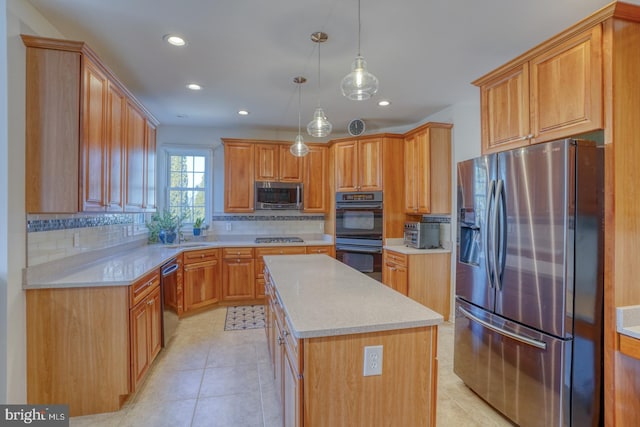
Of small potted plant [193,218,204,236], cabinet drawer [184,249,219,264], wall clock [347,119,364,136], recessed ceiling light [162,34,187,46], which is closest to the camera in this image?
recessed ceiling light [162,34,187,46]

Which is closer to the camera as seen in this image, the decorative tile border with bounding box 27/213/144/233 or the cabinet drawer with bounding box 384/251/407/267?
the decorative tile border with bounding box 27/213/144/233

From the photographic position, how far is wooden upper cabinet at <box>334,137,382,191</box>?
441cm

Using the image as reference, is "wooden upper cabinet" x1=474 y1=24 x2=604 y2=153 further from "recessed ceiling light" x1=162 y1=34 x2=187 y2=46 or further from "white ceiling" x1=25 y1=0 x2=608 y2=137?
"recessed ceiling light" x1=162 y1=34 x2=187 y2=46

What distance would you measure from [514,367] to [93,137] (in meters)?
3.21

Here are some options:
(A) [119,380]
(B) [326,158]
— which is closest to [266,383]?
(A) [119,380]

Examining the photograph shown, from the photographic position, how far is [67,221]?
249cm

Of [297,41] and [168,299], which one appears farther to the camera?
[168,299]

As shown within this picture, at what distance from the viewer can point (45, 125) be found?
80.7 inches

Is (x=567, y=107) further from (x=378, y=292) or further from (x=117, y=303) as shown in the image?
(x=117, y=303)

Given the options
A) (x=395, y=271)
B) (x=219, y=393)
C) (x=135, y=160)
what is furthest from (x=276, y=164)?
(x=219, y=393)

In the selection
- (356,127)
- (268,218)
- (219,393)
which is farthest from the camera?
(268,218)

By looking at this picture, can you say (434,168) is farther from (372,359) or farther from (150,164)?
(150,164)

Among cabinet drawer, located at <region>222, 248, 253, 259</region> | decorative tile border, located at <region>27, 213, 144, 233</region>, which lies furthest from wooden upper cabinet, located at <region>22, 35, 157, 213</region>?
cabinet drawer, located at <region>222, 248, 253, 259</region>

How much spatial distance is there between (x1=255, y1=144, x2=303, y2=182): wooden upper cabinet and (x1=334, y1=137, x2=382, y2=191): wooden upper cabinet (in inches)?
26.5
